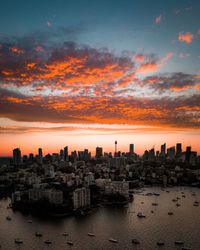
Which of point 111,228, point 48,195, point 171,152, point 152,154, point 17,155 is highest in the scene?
point 171,152

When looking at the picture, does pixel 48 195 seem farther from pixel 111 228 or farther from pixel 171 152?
pixel 171 152

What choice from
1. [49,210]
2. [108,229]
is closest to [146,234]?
[108,229]

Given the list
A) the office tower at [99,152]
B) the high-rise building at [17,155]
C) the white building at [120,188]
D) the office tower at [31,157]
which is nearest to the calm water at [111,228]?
the white building at [120,188]

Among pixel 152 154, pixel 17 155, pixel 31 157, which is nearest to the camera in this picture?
pixel 17 155

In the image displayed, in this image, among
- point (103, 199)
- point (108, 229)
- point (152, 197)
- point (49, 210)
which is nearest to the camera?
point (108, 229)

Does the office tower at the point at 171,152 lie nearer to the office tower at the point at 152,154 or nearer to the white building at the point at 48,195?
the office tower at the point at 152,154

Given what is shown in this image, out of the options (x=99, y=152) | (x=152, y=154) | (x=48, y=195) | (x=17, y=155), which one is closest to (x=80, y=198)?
(x=48, y=195)

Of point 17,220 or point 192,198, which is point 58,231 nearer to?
point 17,220

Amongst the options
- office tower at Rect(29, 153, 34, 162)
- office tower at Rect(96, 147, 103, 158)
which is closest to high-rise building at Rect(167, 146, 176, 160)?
office tower at Rect(96, 147, 103, 158)
